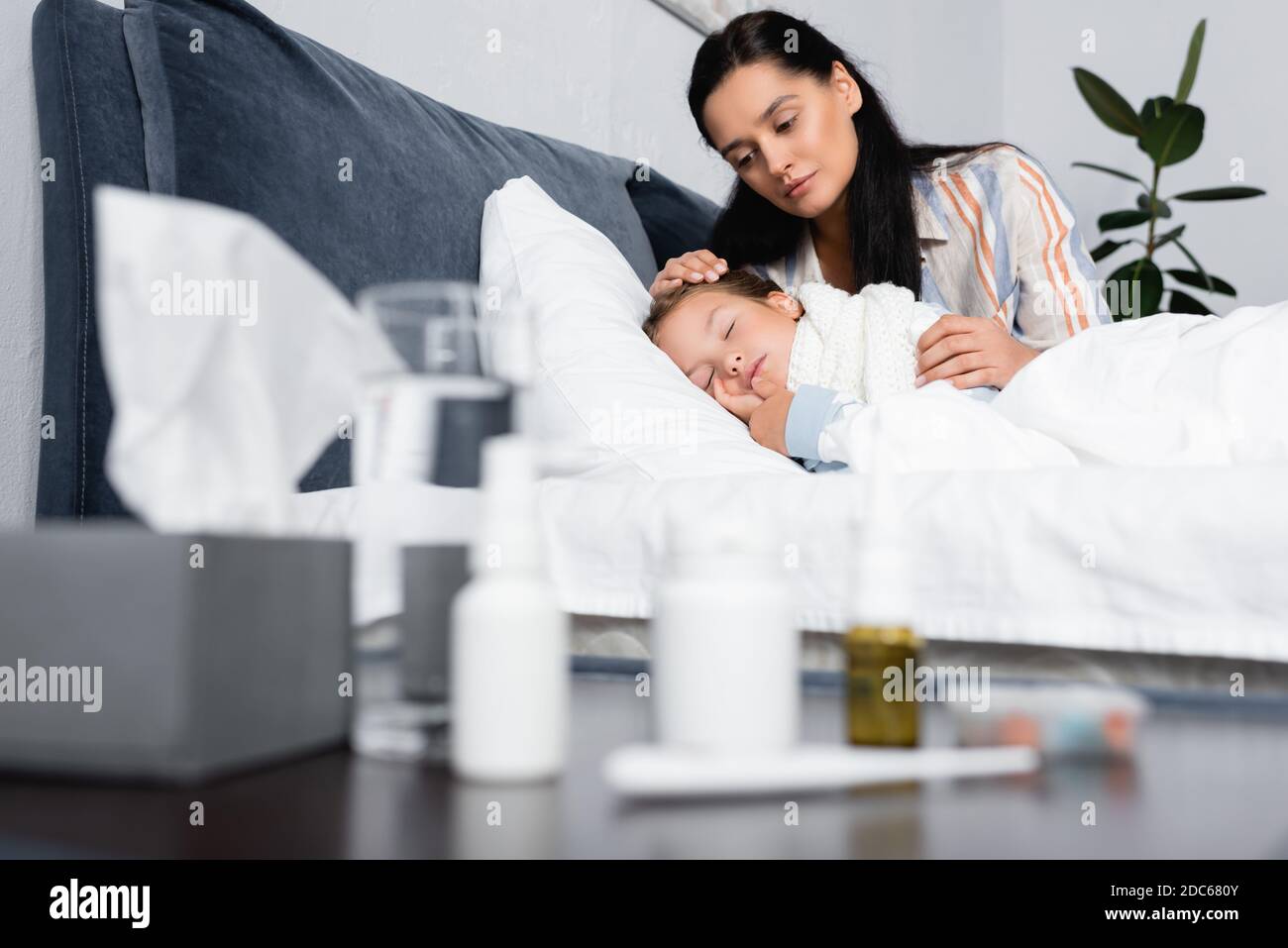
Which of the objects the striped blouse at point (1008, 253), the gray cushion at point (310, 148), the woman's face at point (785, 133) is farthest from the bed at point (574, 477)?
the striped blouse at point (1008, 253)

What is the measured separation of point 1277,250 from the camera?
367 centimetres

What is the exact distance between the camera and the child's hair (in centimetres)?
158

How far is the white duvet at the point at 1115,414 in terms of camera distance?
1.04m

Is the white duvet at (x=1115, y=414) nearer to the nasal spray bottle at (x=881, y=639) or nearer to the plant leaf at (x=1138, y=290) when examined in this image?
the nasal spray bottle at (x=881, y=639)

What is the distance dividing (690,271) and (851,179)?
1.57 feet

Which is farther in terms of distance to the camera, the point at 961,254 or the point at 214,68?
the point at 961,254

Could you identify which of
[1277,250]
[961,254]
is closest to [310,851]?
[961,254]

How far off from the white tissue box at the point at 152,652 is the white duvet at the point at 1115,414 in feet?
2.28

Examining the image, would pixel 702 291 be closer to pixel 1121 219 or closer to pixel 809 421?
pixel 809 421

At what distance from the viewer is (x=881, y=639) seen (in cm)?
48

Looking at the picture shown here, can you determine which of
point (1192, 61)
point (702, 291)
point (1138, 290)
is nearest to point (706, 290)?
point (702, 291)
